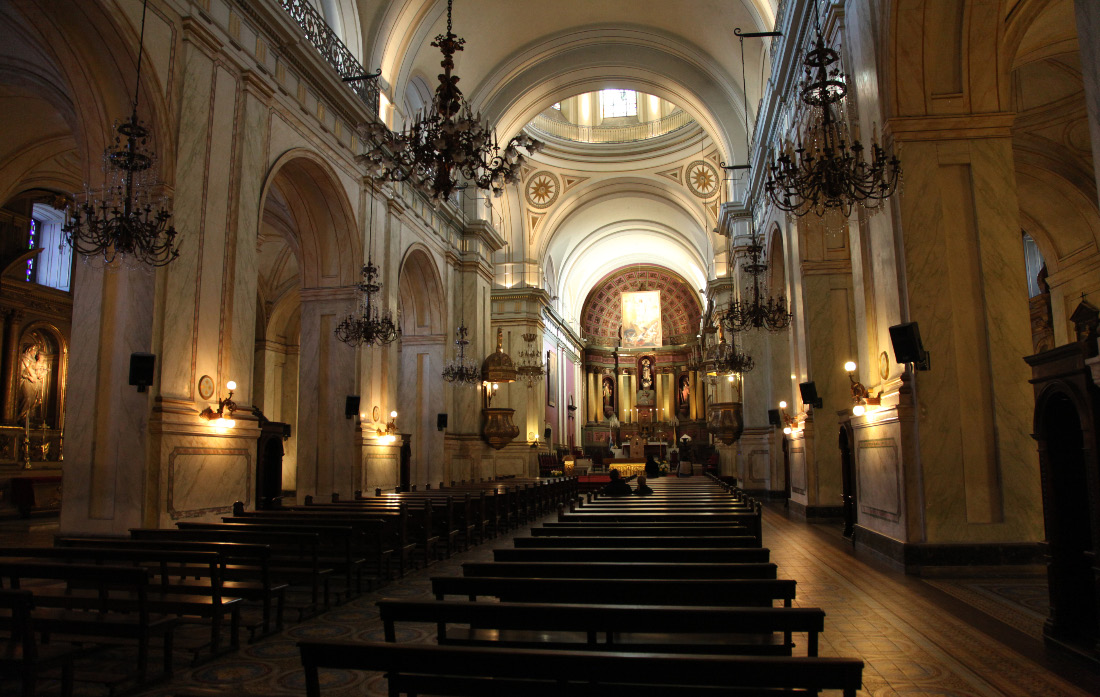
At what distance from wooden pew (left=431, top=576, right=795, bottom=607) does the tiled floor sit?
1.13 metres

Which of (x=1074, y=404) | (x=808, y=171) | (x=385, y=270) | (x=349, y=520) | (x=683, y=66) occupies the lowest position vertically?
(x=349, y=520)

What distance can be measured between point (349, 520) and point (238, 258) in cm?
472

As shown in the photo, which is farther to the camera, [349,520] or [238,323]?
[238,323]

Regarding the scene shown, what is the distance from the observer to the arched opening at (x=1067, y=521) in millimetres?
4457

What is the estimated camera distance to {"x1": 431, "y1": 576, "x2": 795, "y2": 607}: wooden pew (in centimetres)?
314

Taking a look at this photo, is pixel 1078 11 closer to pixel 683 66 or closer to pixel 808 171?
pixel 808 171

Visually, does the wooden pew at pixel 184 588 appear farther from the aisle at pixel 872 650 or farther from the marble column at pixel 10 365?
the marble column at pixel 10 365

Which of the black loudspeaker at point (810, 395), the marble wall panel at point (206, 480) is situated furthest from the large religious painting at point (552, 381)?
the marble wall panel at point (206, 480)

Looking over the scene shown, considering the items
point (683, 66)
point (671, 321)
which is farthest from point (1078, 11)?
point (671, 321)

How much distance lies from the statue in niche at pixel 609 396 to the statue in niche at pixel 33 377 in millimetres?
28615

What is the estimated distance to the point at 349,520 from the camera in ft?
23.4

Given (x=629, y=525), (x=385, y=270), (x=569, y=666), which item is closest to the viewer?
(x=569, y=666)

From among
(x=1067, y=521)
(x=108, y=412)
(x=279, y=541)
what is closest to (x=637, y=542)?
(x=1067, y=521)

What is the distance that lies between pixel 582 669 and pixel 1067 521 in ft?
14.0
